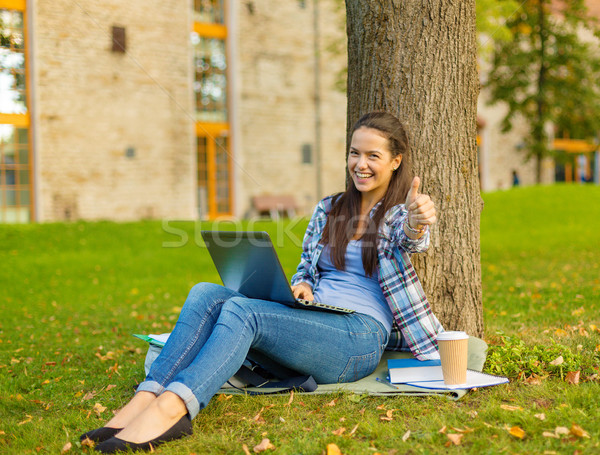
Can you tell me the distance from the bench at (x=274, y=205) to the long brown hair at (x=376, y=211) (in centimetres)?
1467

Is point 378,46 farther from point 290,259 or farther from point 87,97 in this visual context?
point 87,97

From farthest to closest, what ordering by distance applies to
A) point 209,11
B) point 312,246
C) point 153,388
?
point 209,11 < point 312,246 < point 153,388

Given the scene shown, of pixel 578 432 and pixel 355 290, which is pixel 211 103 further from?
pixel 578 432

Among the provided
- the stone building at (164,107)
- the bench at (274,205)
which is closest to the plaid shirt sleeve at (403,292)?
the stone building at (164,107)

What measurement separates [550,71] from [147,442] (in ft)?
68.9

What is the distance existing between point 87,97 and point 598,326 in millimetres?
13664

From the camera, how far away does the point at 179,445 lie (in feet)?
7.90

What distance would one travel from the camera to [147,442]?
7.58 feet

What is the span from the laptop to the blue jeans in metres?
0.06

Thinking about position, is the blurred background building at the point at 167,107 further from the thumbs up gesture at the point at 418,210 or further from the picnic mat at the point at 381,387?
the thumbs up gesture at the point at 418,210

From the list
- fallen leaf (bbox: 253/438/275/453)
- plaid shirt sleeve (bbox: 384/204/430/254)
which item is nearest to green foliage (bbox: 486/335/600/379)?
plaid shirt sleeve (bbox: 384/204/430/254)

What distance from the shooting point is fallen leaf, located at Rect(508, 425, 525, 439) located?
2.30 m

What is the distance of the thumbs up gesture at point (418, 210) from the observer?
103 inches

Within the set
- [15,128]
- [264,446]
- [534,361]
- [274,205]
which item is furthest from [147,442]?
[274,205]
